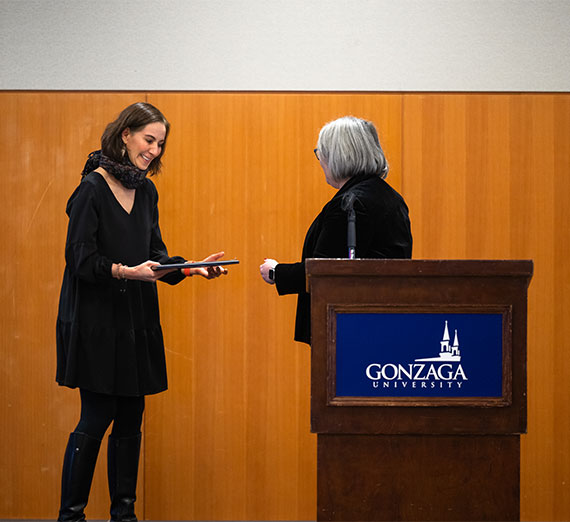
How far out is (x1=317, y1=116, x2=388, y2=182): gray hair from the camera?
2.39 metres

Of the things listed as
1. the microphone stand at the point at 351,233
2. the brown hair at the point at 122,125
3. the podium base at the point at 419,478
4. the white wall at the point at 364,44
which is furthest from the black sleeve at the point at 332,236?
the white wall at the point at 364,44

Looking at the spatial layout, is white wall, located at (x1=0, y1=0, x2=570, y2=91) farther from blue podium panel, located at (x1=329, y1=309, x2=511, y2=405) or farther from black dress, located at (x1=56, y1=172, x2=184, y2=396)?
blue podium panel, located at (x1=329, y1=309, x2=511, y2=405)

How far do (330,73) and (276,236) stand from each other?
0.79 m

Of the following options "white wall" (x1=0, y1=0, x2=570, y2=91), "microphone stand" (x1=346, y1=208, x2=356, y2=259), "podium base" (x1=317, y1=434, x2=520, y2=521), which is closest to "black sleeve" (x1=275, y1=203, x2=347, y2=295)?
"microphone stand" (x1=346, y1=208, x2=356, y2=259)

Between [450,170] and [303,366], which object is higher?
[450,170]

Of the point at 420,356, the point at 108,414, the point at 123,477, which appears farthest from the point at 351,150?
the point at 123,477

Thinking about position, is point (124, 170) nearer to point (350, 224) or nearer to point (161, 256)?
point (161, 256)

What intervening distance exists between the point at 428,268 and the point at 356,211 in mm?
481

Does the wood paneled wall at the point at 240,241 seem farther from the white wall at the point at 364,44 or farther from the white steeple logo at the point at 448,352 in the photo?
the white steeple logo at the point at 448,352

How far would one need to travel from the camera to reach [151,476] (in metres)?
3.24

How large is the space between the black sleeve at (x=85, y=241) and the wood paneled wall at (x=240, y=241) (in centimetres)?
88

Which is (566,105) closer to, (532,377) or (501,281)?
(532,377)

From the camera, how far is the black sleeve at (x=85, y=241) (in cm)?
230

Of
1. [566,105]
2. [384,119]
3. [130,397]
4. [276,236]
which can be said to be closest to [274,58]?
[384,119]
